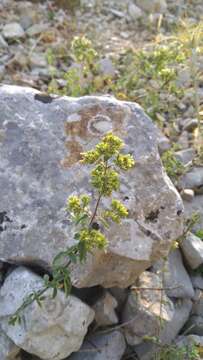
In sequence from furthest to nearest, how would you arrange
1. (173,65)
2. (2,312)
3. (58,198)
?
(173,65) < (58,198) < (2,312)

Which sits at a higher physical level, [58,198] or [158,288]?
[58,198]

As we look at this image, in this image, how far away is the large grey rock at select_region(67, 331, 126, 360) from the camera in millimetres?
3680

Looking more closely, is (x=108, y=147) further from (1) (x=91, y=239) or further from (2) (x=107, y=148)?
(1) (x=91, y=239)

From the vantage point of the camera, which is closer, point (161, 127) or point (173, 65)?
point (161, 127)

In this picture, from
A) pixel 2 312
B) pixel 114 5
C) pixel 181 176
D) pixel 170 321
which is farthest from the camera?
pixel 114 5

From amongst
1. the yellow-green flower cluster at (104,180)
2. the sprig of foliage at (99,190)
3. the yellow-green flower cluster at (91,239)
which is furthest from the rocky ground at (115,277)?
the yellow-green flower cluster at (104,180)

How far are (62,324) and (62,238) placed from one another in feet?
1.60

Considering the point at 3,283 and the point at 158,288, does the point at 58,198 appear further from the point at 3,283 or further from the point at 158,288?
the point at 158,288

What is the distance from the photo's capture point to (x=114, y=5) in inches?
287

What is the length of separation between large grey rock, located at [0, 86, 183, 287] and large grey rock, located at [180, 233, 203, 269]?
0.49 meters

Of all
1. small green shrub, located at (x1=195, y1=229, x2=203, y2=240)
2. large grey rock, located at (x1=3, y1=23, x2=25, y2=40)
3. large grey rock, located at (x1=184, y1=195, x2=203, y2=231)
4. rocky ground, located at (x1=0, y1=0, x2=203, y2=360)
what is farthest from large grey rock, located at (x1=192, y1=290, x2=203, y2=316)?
large grey rock, located at (x1=3, y1=23, x2=25, y2=40)

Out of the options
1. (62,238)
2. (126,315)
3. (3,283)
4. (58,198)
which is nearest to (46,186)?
(58,198)

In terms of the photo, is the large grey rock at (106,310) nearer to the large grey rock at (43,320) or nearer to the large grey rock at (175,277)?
the large grey rock at (43,320)

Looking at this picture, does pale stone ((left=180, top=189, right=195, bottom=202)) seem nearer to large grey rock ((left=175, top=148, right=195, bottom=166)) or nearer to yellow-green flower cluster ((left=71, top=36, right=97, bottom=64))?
large grey rock ((left=175, top=148, right=195, bottom=166))
